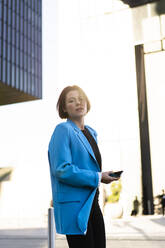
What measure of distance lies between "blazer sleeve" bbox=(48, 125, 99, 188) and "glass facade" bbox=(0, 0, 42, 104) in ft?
138

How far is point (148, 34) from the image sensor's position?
15391 millimetres

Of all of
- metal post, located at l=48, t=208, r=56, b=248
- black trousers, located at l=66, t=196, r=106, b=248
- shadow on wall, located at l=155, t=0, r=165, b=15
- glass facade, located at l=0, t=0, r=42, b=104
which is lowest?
metal post, located at l=48, t=208, r=56, b=248

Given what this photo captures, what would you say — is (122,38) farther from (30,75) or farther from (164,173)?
(30,75)

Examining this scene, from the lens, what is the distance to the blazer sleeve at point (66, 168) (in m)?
1.59

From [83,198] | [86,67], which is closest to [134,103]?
[86,67]

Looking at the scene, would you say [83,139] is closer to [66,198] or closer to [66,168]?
[66,168]

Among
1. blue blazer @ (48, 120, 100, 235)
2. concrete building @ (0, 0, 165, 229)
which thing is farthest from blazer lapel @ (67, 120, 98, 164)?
concrete building @ (0, 0, 165, 229)

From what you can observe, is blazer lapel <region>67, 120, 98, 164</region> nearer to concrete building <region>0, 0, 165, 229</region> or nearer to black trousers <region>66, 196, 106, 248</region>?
black trousers <region>66, 196, 106, 248</region>

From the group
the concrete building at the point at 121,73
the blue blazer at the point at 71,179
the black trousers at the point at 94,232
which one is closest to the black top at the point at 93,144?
the blue blazer at the point at 71,179

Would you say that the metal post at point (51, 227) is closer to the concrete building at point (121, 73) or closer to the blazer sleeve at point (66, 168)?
the blazer sleeve at point (66, 168)

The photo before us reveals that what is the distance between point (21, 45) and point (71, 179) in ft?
165

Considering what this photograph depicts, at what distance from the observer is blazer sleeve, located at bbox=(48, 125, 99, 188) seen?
62.7 inches

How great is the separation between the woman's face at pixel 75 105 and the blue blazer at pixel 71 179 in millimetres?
162

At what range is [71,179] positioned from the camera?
1.59 m
